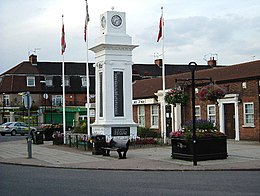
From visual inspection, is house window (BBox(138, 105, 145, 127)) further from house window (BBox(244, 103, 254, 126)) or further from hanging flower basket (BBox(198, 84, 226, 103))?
hanging flower basket (BBox(198, 84, 226, 103))

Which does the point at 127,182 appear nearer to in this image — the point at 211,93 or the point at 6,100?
the point at 211,93

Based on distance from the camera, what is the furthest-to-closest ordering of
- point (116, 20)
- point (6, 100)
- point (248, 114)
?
point (6, 100) → point (248, 114) → point (116, 20)

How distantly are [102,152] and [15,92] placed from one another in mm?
45542

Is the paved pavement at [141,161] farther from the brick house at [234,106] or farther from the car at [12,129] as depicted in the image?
the car at [12,129]

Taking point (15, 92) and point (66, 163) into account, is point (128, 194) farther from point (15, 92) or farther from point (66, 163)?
point (15, 92)

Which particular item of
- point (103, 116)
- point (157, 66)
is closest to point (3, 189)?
point (103, 116)

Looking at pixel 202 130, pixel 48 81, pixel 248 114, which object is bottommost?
pixel 202 130

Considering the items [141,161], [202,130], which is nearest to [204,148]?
[202,130]

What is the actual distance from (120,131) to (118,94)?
2072mm

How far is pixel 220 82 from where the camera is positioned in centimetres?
3186

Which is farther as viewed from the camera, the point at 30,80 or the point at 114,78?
the point at 30,80

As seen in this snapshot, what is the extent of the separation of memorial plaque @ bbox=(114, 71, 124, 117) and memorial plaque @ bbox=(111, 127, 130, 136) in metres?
0.81

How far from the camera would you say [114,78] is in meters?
27.5

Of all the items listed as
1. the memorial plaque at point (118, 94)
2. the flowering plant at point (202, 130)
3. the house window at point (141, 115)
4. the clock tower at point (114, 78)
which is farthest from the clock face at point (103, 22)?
the house window at point (141, 115)
